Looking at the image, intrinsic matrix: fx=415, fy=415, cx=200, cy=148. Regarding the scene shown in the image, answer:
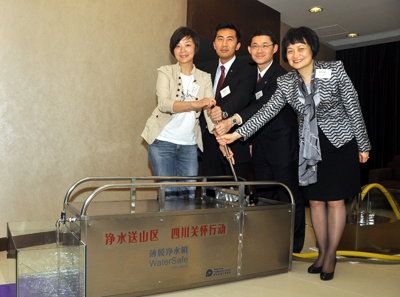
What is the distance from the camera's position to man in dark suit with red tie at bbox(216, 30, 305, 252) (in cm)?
291

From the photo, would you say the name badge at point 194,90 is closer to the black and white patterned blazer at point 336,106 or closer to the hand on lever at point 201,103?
the hand on lever at point 201,103

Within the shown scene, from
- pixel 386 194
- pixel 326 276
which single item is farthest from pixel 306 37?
pixel 386 194

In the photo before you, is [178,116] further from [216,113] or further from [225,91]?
[225,91]

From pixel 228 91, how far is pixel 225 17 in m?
2.00

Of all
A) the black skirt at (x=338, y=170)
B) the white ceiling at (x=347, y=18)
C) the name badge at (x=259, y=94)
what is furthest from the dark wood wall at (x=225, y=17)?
the black skirt at (x=338, y=170)

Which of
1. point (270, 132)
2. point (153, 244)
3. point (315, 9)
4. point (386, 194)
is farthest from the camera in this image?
Result: point (315, 9)

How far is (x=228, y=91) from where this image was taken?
296 centimetres

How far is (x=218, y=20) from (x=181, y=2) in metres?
0.49

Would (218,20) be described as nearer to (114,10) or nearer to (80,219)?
(114,10)

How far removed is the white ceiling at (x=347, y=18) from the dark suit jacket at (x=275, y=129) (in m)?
2.79

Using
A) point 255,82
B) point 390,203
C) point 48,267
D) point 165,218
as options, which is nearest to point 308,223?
point 390,203

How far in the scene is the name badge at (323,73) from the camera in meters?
2.45

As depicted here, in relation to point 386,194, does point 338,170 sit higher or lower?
higher

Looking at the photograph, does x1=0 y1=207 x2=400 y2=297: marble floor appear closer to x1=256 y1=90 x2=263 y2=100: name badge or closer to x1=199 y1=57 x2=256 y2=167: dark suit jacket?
x1=199 y1=57 x2=256 y2=167: dark suit jacket
